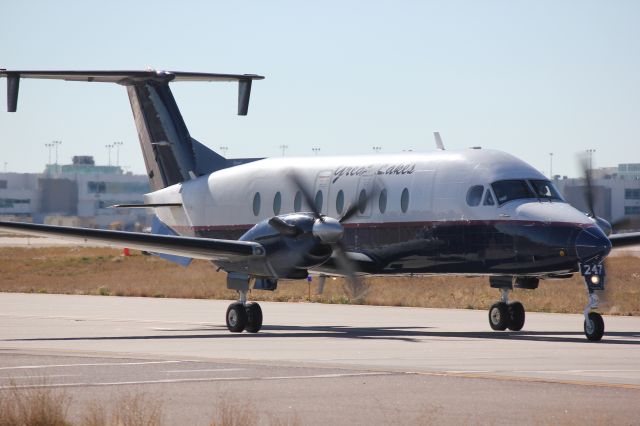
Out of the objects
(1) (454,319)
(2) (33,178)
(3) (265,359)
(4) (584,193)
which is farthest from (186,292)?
(2) (33,178)

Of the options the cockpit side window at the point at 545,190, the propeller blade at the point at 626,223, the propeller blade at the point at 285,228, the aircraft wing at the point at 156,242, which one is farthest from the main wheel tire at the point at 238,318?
the propeller blade at the point at 626,223

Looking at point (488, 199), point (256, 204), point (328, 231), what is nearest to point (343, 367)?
point (328, 231)

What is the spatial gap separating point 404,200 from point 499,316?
3.47 metres

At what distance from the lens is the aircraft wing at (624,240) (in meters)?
27.7

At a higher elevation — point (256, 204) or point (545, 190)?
point (545, 190)

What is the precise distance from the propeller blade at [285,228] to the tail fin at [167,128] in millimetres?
8270

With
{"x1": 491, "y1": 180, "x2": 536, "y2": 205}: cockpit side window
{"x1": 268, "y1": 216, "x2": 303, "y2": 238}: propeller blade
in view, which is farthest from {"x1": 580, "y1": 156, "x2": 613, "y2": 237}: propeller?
{"x1": 268, "y1": 216, "x2": 303, "y2": 238}: propeller blade

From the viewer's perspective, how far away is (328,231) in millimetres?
25328

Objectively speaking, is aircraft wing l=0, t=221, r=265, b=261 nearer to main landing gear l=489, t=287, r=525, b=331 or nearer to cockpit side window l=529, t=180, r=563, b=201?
main landing gear l=489, t=287, r=525, b=331

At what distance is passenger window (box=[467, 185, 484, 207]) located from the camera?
26031 millimetres

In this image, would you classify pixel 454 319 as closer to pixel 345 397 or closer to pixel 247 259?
pixel 247 259

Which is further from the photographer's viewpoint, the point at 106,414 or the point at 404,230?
the point at 404,230

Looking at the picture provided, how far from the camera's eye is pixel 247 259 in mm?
26641

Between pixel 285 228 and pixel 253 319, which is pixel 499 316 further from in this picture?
pixel 253 319
